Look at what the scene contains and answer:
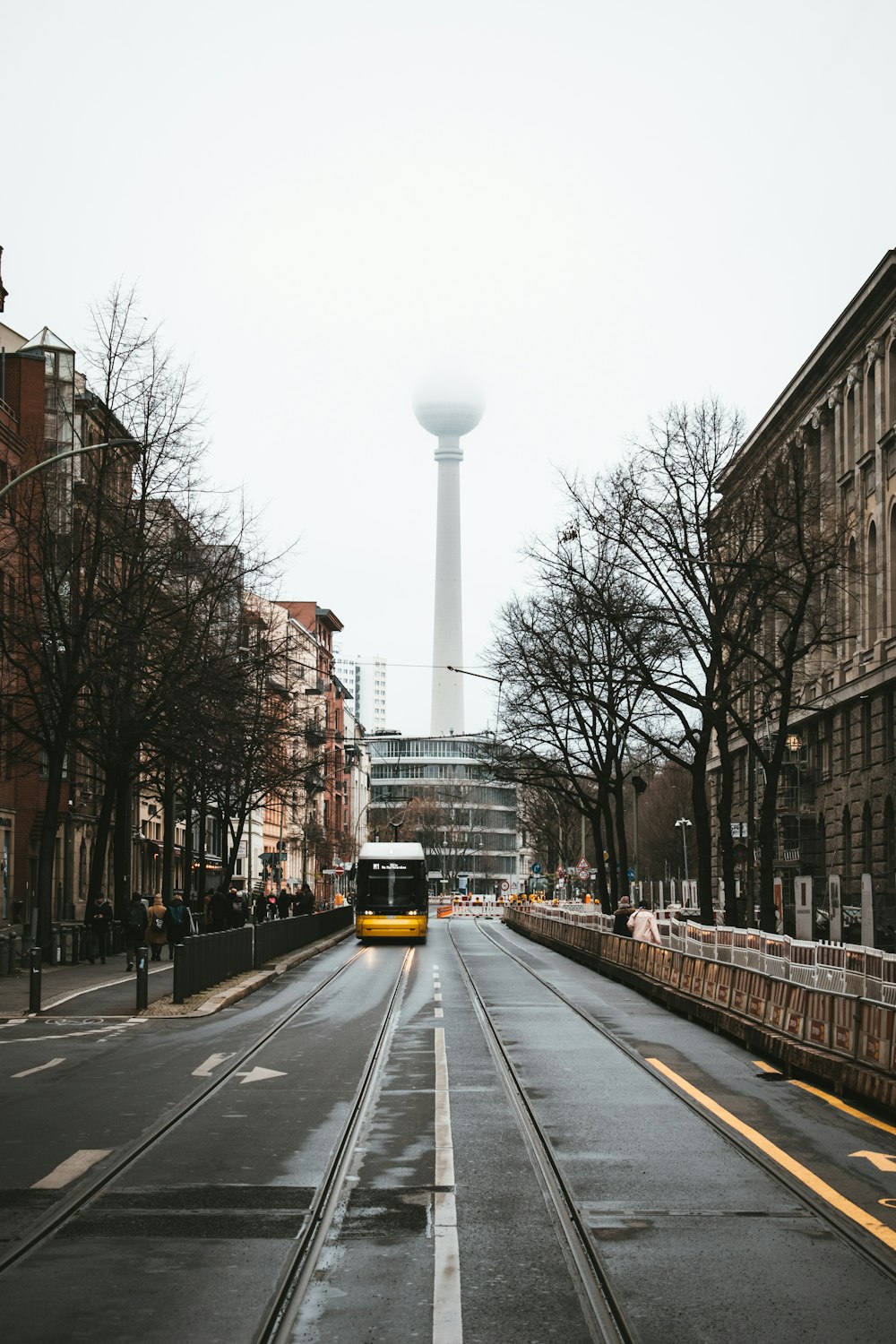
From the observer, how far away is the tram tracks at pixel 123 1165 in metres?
9.52

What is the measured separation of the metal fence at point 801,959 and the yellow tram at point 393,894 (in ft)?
88.7

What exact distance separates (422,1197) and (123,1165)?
250 cm

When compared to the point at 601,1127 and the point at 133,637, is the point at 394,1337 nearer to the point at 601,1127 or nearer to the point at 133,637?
the point at 601,1127

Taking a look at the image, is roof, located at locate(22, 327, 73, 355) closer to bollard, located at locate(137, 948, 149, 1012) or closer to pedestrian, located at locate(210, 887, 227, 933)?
pedestrian, located at locate(210, 887, 227, 933)

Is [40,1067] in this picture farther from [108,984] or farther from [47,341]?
[47,341]

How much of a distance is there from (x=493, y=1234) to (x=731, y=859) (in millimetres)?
29218

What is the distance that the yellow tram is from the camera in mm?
59250

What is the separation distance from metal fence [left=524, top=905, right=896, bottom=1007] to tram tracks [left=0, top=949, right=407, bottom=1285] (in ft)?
16.6

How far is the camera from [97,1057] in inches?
806

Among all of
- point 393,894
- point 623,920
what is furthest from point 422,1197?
point 393,894

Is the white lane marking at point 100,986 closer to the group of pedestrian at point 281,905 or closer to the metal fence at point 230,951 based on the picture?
the metal fence at point 230,951

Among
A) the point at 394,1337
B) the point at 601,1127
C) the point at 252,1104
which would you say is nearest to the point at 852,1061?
the point at 601,1127

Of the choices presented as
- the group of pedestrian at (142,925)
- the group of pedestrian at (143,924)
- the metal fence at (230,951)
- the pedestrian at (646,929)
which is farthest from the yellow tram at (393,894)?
the pedestrian at (646,929)

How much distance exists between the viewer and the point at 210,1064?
1947 centimetres
